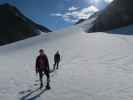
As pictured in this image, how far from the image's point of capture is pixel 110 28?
54750 mm

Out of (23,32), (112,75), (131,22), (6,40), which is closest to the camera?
(112,75)

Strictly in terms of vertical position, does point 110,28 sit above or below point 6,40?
below

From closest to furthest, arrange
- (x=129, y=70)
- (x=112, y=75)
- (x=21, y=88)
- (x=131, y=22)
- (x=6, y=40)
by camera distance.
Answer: (x=21, y=88) → (x=112, y=75) → (x=129, y=70) → (x=131, y=22) → (x=6, y=40)

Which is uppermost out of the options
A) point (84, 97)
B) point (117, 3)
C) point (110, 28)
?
point (117, 3)

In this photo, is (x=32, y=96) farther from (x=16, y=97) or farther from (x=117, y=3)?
(x=117, y=3)

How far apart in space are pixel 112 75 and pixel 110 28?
1582 inches

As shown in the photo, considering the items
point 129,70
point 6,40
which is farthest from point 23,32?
point 129,70

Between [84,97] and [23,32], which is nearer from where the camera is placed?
[84,97]

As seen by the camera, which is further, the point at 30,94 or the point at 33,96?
the point at 30,94

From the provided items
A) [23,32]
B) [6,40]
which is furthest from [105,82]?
[23,32]

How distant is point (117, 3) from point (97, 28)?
6.89 m

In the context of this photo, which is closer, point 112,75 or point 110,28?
point 112,75

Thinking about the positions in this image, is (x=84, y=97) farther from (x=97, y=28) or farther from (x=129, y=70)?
(x=97, y=28)

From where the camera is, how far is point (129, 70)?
55.6 ft
